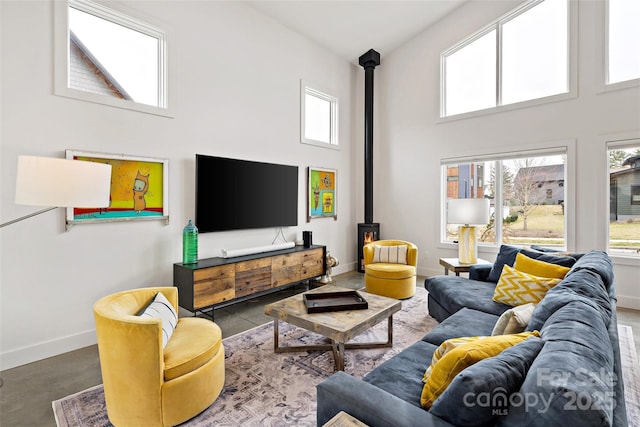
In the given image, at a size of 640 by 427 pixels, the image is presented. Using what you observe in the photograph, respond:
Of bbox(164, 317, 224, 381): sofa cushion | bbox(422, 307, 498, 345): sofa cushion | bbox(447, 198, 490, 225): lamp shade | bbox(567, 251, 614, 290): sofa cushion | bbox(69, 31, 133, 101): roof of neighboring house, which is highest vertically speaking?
bbox(69, 31, 133, 101): roof of neighboring house

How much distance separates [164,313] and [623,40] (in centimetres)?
556

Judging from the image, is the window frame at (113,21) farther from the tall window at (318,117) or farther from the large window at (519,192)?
the large window at (519,192)

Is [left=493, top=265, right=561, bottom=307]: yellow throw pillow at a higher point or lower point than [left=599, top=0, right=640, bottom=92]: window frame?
lower

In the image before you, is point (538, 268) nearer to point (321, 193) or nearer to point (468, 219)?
point (468, 219)

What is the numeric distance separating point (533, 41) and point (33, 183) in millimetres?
5688

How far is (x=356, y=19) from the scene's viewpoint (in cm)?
471

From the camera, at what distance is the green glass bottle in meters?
3.29

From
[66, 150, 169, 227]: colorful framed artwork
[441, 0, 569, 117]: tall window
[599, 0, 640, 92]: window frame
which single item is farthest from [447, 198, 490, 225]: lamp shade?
[66, 150, 169, 227]: colorful framed artwork

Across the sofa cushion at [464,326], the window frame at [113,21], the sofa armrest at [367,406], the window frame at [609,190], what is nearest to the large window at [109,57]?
the window frame at [113,21]

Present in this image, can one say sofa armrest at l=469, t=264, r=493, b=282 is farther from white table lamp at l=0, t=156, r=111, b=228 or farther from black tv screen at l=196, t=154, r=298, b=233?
white table lamp at l=0, t=156, r=111, b=228

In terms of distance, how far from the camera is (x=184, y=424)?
179cm

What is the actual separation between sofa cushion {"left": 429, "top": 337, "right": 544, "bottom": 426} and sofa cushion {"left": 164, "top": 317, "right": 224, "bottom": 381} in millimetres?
1393

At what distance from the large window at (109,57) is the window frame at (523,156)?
14.0 ft

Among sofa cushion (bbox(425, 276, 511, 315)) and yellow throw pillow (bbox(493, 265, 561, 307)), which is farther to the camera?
sofa cushion (bbox(425, 276, 511, 315))
